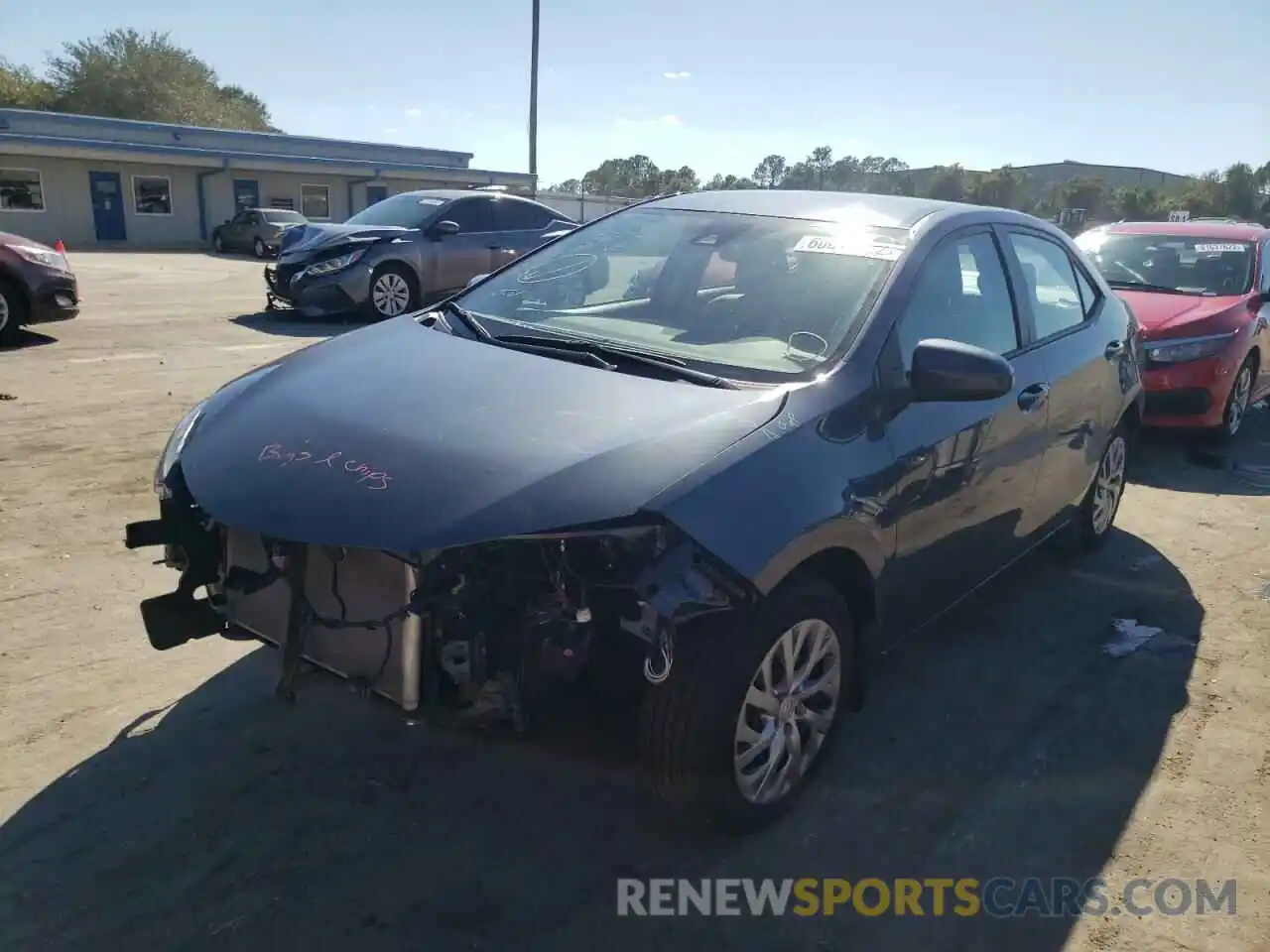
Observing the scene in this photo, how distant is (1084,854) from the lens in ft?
9.19

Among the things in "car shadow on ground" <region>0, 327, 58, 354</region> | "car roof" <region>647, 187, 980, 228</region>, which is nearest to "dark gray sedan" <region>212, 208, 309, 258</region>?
"car shadow on ground" <region>0, 327, 58, 354</region>

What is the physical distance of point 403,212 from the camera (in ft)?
40.7

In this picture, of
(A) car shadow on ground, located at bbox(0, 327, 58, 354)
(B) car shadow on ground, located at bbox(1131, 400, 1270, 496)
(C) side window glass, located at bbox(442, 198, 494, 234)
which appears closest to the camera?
(B) car shadow on ground, located at bbox(1131, 400, 1270, 496)

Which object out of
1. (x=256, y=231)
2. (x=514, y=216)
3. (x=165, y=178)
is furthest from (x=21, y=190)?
(x=514, y=216)

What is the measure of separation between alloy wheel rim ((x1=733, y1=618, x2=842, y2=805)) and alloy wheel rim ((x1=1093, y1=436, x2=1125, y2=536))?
2672mm

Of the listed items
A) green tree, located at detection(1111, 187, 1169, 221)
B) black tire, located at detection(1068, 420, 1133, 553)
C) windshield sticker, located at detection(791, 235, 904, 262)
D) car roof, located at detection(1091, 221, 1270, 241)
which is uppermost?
green tree, located at detection(1111, 187, 1169, 221)

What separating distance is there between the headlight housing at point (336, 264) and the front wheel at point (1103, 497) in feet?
29.2

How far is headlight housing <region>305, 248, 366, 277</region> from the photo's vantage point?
1133 cm

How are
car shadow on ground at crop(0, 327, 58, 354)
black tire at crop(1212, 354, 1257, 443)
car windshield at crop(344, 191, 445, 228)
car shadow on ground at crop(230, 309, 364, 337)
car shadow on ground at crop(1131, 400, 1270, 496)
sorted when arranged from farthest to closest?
1. car windshield at crop(344, 191, 445, 228)
2. car shadow on ground at crop(230, 309, 364, 337)
3. car shadow on ground at crop(0, 327, 58, 354)
4. black tire at crop(1212, 354, 1257, 443)
5. car shadow on ground at crop(1131, 400, 1270, 496)

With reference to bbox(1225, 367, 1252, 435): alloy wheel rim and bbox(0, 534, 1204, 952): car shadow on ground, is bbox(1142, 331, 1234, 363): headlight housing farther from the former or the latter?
bbox(0, 534, 1204, 952): car shadow on ground

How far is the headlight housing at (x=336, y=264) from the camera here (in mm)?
11328

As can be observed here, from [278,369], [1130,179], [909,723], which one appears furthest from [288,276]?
[1130,179]

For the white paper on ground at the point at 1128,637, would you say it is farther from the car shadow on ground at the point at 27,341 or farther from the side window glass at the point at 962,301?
the car shadow on ground at the point at 27,341

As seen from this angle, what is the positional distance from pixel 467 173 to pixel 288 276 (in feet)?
90.3
